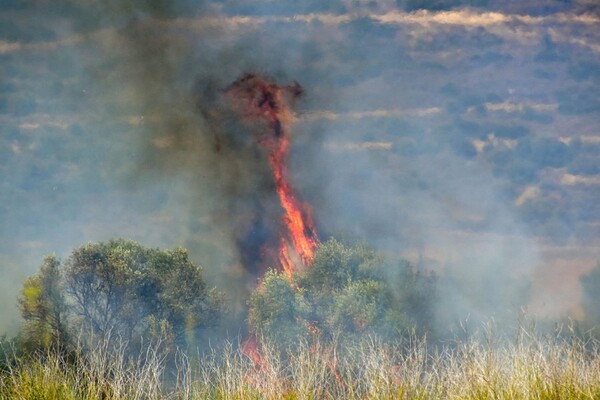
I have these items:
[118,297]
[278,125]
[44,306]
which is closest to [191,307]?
[118,297]

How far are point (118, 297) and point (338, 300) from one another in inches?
444

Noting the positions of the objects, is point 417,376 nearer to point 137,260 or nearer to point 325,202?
point 137,260

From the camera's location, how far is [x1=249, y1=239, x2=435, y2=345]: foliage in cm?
3972

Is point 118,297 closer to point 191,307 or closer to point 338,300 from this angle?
point 191,307

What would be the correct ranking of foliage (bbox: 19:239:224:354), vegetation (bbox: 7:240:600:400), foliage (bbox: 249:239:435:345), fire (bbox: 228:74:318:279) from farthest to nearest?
fire (bbox: 228:74:318:279) → foliage (bbox: 249:239:435:345) → foliage (bbox: 19:239:224:354) → vegetation (bbox: 7:240:600:400)

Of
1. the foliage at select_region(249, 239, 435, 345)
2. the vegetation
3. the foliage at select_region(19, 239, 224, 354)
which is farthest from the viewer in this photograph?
the foliage at select_region(249, 239, 435, 345)

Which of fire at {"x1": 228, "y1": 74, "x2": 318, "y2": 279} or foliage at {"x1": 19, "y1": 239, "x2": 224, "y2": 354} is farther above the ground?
fire at {"x1": 228, "y1": 74, "x2": 318, "y2": 279}

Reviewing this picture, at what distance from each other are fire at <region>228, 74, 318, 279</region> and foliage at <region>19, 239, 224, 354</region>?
678cm

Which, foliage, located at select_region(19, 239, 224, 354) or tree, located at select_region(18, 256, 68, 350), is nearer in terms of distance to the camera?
tree, located at select_region(18, 256, 68, 350)

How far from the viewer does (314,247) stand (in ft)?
142

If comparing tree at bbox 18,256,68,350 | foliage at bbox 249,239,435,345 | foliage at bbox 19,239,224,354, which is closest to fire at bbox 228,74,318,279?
foliage at bbox 249,239,435,345

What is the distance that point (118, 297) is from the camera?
37.2m

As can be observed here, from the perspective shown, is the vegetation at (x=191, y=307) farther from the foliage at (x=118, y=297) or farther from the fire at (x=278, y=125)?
the fire at (x=278, y=125)

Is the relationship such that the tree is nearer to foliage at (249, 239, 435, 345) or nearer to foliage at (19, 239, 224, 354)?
foliage at (19, 239, 224, 354)
